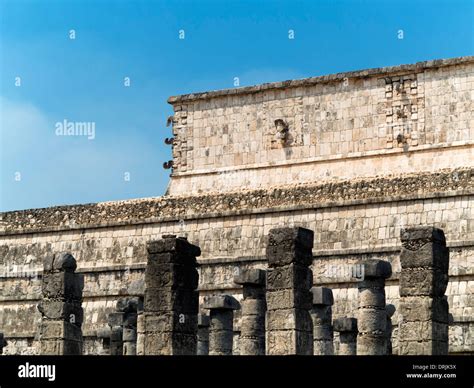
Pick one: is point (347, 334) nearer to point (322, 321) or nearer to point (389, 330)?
point (322, 321)

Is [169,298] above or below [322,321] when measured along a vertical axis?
below

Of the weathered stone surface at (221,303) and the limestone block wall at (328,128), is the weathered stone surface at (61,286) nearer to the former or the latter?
the weathered stone surface at (221,303)

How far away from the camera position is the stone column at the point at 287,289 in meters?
23.0

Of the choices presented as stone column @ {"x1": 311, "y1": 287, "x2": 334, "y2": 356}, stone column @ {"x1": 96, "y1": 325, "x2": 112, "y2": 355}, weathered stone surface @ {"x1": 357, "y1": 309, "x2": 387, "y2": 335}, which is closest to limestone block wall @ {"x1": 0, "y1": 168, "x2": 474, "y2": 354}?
stone column @ {"x1": 96, "y1": 325, "x2": 112, "y2": 355}

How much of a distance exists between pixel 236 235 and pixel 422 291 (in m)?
12.2

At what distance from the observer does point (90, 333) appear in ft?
114

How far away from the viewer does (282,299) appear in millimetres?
23188

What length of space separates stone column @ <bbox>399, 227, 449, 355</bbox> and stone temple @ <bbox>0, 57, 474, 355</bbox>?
2.05 meters

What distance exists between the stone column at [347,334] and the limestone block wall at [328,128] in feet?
24.1

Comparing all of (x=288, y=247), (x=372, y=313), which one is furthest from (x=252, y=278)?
(x=288, y=247)

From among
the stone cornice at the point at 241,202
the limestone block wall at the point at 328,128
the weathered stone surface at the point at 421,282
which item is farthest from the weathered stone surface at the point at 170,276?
the limestone block wall at the point at 328,128
